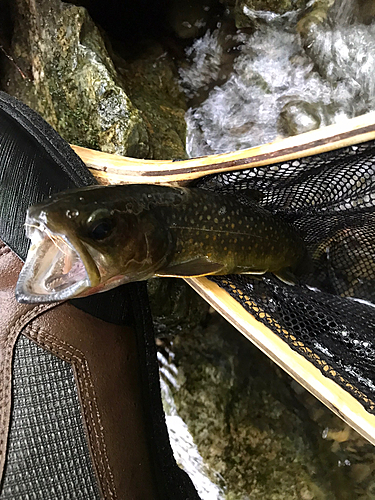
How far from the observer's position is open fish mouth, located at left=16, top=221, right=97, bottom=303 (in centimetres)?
102

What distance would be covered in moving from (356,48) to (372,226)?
50.5 inches

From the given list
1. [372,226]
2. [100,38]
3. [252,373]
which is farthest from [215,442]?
[100,38]

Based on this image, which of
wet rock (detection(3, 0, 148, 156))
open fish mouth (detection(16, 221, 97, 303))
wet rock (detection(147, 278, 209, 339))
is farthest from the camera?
wet rock (detection(147, 278, 209, 339))

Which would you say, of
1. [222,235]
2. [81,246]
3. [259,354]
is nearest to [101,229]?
[81,246]

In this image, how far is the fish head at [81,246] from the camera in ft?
3.37

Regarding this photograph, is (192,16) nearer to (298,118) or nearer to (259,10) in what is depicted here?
(259,10)

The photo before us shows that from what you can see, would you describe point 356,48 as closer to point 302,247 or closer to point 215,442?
point 302,247

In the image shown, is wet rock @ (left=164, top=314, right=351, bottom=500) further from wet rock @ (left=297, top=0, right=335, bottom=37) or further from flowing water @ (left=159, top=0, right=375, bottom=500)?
wet rock @ (left=297, top=0, right=335, bottom=37)

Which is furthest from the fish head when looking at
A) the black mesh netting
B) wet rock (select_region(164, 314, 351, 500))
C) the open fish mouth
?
wet rock (select_region(164, 314, 351, 500))

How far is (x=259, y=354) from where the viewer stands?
86.4 inches

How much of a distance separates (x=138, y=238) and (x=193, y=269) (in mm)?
232

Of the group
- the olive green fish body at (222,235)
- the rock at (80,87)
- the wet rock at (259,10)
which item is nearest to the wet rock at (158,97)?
the rock at (80,87)

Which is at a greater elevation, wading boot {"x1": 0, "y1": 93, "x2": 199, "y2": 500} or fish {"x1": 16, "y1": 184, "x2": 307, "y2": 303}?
fish {"x1": 16, "y1": 184, "x2": 307, "y2": 303}

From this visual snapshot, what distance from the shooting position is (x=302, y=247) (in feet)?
A: 5.78
